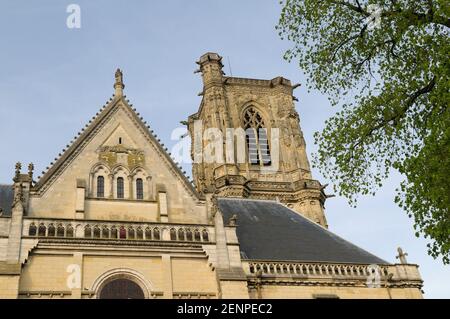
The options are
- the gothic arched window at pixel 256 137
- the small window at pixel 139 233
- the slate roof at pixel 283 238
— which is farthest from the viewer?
the gothic arched window at pixel 256 137

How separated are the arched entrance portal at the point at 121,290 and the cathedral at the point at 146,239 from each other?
0.04m

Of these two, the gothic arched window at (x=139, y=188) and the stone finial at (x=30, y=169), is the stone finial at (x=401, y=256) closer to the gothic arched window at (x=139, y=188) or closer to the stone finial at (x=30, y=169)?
the gothic arched window at (x=139, y=188)

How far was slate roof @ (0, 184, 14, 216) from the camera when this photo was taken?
23.6 m

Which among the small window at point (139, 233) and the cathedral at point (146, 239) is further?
the small window at point (139, 233)

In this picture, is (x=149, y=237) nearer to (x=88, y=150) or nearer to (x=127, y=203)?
(x=127, y=203)

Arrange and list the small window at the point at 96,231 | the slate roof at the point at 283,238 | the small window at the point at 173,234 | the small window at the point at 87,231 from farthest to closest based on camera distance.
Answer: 1. the slate roof at the point at 283,238
2. the small window at the point at 173,234
3. the small window at the point at 96,231
4. the small window at the point at 87,231

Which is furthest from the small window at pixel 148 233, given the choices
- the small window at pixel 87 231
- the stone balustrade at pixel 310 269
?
the stone balustrade at pixel 310 269

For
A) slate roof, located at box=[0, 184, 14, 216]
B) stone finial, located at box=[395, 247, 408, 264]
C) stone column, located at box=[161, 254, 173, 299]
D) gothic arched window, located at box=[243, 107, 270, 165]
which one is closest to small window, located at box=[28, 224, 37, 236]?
slate roof, located at box=[0, 184, 14, 216]

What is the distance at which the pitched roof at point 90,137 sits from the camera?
22.8 metres
